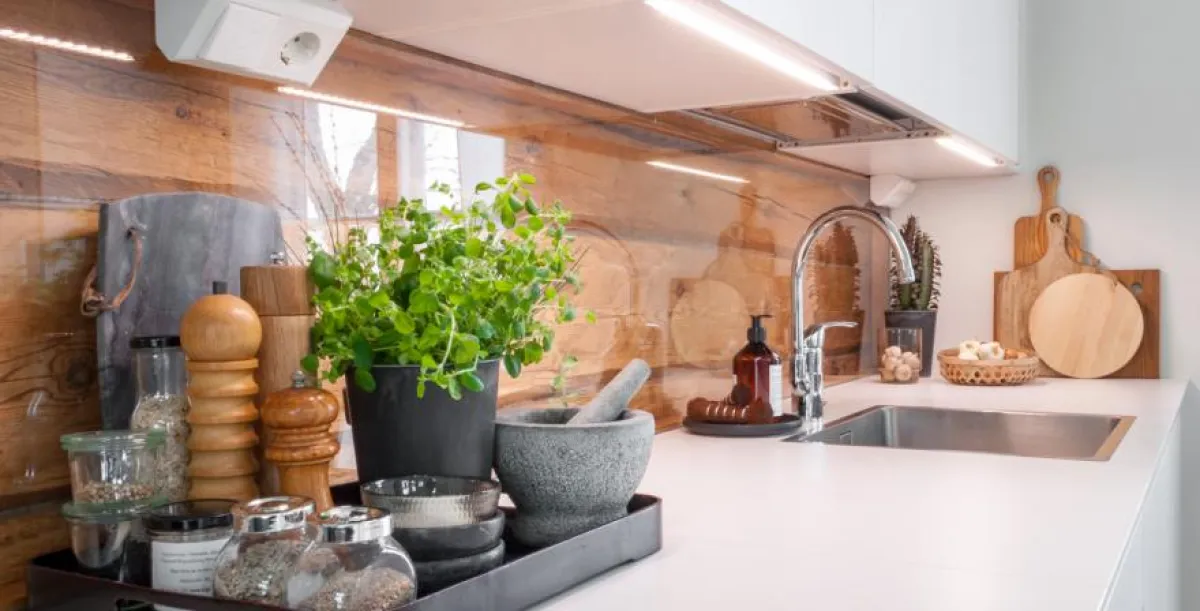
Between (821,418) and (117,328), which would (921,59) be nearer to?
(821,418)

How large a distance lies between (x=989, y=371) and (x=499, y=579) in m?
2.15

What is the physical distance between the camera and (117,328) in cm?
90

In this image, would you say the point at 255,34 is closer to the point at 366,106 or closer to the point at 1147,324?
the point at 366,106

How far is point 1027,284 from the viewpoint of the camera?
308 centimetres

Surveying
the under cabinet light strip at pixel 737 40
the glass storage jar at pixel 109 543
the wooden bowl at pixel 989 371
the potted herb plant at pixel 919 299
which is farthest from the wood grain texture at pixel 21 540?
the potted herb plant at pixel 919 299

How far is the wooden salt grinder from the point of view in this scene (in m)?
0.89

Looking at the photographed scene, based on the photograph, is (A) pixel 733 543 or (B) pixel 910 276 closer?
(A) pixel 733 543

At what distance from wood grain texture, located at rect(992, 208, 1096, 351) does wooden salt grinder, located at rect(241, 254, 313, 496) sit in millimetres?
2643

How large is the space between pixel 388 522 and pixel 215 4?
49 cm

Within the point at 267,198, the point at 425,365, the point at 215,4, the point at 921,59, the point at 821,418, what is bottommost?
the point at 821,418

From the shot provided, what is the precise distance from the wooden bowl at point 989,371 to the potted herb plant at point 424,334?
200cm

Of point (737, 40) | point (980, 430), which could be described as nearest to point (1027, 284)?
point (980, 430)

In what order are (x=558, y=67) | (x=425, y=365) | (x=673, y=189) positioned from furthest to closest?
(x=673, y=189) < (x=558, y=67) < (x=425, y=365)

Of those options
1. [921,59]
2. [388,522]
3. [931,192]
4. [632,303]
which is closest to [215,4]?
[388,522]
